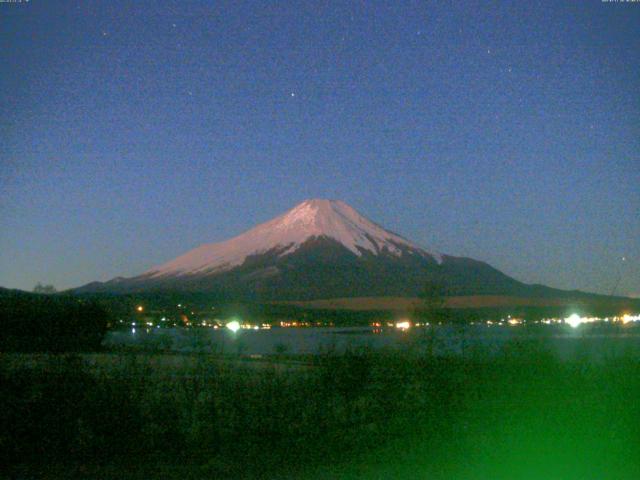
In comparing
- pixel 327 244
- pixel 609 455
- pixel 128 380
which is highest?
pixel 327 244

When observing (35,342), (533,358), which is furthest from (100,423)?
(35,342)

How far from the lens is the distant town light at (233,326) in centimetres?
5503

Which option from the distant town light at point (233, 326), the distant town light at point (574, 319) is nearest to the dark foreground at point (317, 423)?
the distant town light at point (574, 319)

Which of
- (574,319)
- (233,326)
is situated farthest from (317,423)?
(233,326)

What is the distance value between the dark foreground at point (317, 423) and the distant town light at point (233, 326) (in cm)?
3846

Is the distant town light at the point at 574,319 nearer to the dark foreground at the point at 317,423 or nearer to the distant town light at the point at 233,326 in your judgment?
the distant town light at the point at 233,326

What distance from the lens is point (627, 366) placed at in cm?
1884

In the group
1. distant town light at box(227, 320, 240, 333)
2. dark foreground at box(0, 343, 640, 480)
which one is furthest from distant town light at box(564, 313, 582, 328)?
dark foreground at box(0, 343, 640, 480)

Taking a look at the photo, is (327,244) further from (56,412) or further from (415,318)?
(56,412)

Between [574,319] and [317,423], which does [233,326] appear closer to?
[574,319]

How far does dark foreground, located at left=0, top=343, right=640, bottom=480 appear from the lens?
34.9 feet

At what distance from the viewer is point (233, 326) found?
56.5 meters

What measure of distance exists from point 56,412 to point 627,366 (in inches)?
478

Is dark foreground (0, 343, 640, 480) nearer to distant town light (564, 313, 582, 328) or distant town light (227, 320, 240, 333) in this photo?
distant town light (564, 313, 582, 328)
